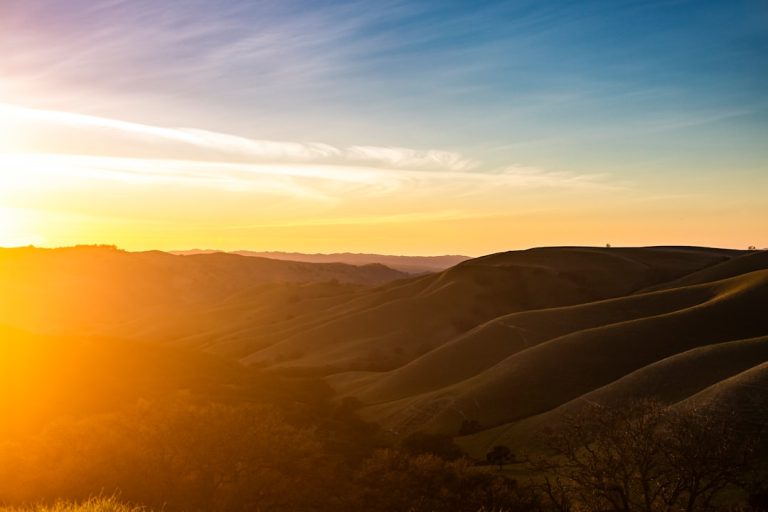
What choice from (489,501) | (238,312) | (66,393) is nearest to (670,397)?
(489,501)

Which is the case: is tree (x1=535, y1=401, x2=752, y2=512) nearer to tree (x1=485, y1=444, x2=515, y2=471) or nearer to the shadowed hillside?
the shadowed hillside

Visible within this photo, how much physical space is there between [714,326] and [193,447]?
→ 65606 millimetres

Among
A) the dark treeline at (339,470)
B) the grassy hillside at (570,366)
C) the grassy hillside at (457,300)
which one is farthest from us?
the grassy hillside at (457,300)

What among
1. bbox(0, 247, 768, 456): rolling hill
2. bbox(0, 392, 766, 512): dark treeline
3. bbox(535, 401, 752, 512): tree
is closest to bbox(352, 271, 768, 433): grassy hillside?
bbox(0, 247, 768, 456): rolling hill

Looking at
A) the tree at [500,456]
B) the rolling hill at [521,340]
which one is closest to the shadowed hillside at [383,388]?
the rolling hill at [521,340]

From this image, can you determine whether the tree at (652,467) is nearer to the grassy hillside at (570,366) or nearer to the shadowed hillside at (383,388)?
the shadowed hillside at (383,388)

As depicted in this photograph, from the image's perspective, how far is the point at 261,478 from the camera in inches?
1404

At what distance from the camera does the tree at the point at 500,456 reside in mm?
48719

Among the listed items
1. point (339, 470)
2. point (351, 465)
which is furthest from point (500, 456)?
point (339, 470)

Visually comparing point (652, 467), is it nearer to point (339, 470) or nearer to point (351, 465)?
point (339, 470)

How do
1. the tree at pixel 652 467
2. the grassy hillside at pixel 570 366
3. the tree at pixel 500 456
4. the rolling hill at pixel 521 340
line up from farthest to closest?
the grassy hillside at pixel 570 366, the rolling hill at pixel 521 340, the tree at pixel 500 456, the tree at pixel 652 467

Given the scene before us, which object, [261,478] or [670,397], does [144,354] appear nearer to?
[261,478]

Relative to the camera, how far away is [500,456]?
49.0m

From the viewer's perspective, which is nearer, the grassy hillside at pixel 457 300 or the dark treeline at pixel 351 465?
the dark treeline at pixel 351 465
